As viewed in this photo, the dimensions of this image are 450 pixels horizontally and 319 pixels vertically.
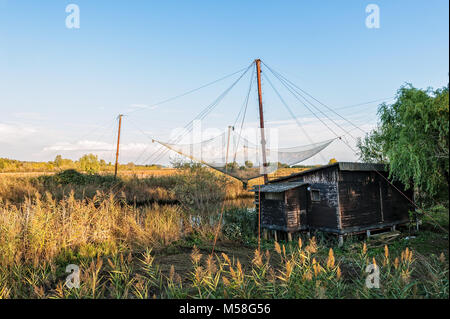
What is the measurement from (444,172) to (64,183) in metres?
22.2

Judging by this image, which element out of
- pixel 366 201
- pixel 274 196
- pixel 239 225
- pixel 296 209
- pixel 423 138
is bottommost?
pixel 239 225

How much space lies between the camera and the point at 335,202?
9.36m

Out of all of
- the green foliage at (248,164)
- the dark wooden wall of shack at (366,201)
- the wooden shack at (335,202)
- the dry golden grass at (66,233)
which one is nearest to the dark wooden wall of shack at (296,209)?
the wooden shack at (335,202)

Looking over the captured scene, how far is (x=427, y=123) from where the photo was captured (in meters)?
5.31

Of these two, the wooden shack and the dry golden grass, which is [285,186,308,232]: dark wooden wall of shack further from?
the dry golden grass

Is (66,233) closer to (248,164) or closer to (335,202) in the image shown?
(335,202)

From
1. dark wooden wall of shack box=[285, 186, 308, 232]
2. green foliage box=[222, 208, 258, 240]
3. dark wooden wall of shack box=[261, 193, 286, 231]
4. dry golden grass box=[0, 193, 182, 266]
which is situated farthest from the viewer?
green foliage box=[222, 208, 258, 240]

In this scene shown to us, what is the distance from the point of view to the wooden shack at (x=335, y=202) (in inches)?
370

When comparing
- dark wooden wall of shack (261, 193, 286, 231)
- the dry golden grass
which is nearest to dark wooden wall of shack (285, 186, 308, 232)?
dark wooden wall of shack (261, 193, 286, 231)

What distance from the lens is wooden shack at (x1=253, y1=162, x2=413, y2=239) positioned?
9.40 metres

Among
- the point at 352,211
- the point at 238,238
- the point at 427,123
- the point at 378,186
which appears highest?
the point at 427,123

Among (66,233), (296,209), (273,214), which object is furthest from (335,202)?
(66,233)
